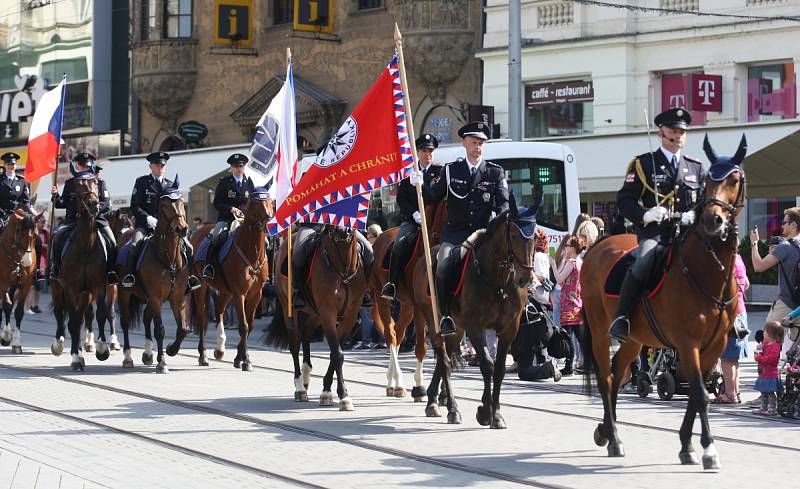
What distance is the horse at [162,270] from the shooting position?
59.9 feet

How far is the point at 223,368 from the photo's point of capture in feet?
62.2

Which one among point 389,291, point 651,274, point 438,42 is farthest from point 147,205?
point 438,42

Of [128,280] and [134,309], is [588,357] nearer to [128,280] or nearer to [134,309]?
[128,280]

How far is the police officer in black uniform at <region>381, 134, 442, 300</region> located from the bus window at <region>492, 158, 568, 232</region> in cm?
1384

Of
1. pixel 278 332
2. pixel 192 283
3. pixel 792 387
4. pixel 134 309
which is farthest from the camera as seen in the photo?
pixel 134 309

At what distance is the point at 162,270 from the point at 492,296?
670 centimetres

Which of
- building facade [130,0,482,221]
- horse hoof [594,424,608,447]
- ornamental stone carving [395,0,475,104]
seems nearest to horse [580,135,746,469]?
horse hoof [594,424,608,447]

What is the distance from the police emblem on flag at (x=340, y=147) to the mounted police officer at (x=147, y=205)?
446 centimetres

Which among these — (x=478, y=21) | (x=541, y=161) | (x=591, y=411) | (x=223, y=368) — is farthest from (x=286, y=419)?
(x=478, y=21)

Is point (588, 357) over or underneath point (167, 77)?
underneath

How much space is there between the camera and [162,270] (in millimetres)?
18766

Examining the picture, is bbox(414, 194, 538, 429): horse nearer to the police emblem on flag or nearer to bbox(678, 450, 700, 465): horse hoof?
the police emblem on flag

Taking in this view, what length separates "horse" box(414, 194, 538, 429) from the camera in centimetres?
1278

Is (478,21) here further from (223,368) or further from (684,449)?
(684,449)
